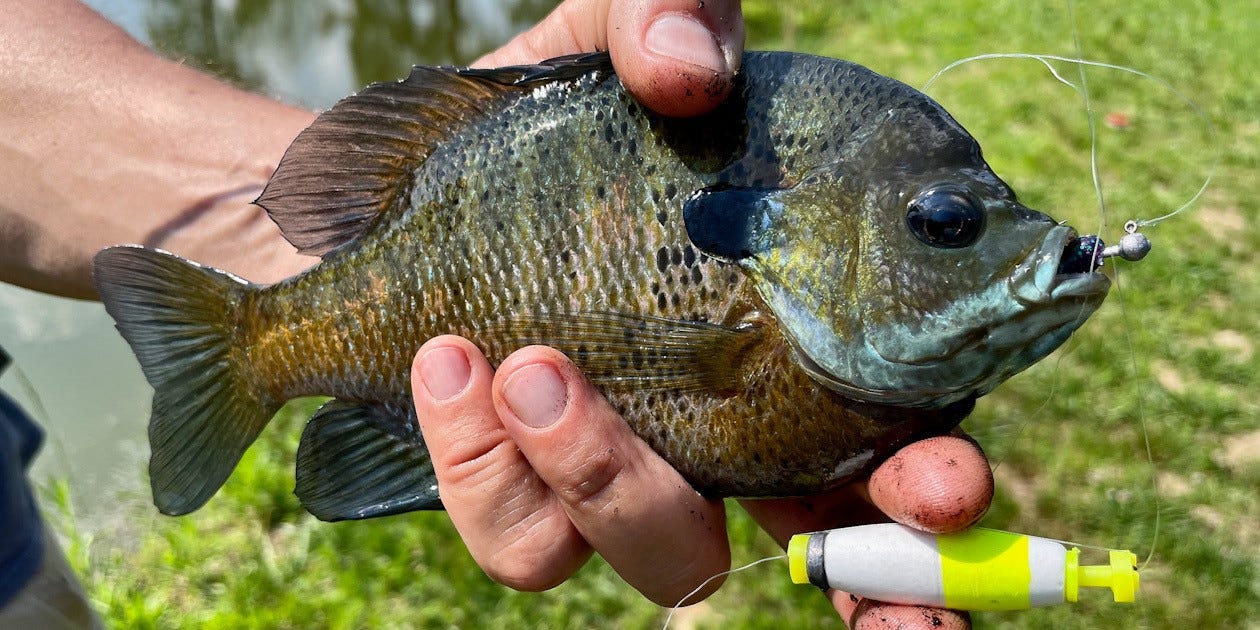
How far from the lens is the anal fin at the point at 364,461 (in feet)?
6.89

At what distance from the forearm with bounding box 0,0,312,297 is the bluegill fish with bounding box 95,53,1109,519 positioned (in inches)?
23.2

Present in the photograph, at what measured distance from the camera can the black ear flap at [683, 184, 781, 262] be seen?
1.65 m

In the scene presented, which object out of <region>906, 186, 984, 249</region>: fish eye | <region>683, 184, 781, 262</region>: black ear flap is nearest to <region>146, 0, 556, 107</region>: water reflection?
<region>683, 184, 781, 262</region>: black ear flap

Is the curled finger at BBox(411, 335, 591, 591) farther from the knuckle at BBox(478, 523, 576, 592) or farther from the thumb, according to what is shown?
the thumb

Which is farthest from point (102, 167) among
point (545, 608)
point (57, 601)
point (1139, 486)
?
point (1139, 486)

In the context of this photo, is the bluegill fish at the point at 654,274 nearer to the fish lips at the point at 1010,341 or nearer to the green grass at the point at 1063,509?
the fish lips at the point at 1010,341

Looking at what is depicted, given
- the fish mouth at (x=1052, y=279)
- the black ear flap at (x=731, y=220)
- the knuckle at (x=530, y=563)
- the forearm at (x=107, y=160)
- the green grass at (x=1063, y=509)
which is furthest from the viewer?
the green grass at (x=1063, y=509)

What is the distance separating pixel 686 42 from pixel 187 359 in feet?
4.34

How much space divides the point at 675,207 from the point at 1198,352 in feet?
13.5

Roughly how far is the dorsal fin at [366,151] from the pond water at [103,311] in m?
1.61

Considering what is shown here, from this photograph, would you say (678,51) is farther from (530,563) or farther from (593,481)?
(530,563)

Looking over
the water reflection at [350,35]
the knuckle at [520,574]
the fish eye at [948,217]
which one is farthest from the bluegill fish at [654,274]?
the water reflection at [350,35]

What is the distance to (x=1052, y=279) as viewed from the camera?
148cm

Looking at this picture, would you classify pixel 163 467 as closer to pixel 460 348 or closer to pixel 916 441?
pixel 460 348
